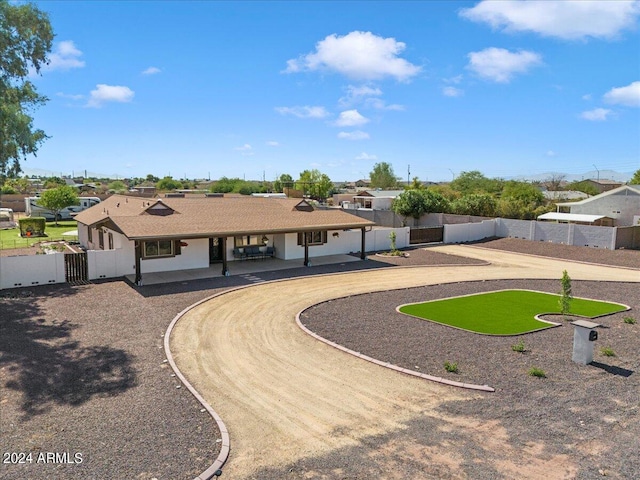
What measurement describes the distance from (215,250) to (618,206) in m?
36.7

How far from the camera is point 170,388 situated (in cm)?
1085

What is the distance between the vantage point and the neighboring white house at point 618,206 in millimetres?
41125

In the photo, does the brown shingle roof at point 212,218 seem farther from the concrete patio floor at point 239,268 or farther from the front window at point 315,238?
the concrete patio floor at point 239,268

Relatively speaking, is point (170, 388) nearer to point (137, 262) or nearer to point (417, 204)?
point (137, 262)

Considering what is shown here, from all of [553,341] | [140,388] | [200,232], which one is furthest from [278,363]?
[200,232]

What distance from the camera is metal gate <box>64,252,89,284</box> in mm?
22203

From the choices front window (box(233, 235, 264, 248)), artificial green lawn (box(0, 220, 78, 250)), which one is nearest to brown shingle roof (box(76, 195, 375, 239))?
front window (box(233, 235, 264, 248))

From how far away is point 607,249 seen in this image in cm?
3256

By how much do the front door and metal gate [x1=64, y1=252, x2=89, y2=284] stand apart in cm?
726

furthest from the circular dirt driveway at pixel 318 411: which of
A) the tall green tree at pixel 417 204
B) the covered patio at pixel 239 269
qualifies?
the tall green tree at pixel 417 204

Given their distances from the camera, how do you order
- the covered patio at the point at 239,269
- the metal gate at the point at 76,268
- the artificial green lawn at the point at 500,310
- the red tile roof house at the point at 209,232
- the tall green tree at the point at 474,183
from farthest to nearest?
1. the tall green tree at the point at 474,183
2. the red tile roof house at the point at 209,232
3. the covered patio at the point at 239,269
4. the metal gate at the point at 76,268
5. the artificial green lawn at the point at 500,310

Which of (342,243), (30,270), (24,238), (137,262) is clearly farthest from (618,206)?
(24,238)

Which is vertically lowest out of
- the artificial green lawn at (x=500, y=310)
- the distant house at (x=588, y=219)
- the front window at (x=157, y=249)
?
the artificial green lawn at (x=500, y=310)

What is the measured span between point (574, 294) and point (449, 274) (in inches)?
255
